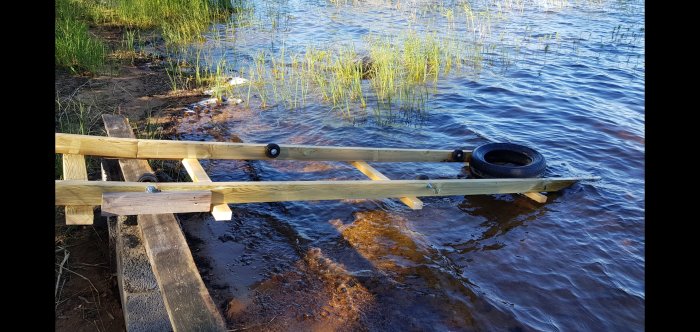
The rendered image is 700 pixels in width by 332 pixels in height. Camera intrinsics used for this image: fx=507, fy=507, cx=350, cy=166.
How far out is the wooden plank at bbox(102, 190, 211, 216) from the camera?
10.4 ft

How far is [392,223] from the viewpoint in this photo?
16.8ft

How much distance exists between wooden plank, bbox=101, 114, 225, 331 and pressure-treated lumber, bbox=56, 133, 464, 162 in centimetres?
101

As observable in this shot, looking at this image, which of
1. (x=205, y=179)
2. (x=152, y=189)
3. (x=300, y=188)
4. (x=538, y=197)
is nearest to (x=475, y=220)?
(x=538, y=197)

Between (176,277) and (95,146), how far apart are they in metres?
1.80

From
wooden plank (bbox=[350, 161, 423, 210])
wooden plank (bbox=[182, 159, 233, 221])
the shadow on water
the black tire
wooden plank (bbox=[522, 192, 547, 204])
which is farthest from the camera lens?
the black tire

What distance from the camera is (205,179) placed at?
4.18 m

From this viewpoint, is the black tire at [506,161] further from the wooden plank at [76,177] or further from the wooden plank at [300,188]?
the wooden plank at [76,177]

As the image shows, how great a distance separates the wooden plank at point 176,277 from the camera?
2705mm

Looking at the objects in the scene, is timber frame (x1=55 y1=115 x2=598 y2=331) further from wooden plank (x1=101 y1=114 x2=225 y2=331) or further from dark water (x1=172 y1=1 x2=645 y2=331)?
dark water (x1=172 y1=1 x2=645 y2=331)

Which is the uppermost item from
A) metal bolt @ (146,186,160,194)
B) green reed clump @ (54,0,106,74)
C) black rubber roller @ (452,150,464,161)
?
Answer: green reed clump @ (54,0,106,74)

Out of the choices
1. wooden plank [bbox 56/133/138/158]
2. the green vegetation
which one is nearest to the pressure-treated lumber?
wooden plank [bbox 56/133/138/158]
